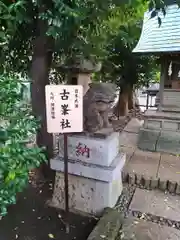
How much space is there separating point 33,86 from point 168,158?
9.09ft

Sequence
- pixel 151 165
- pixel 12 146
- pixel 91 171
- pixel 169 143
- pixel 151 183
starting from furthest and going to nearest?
pixel 169 143 → pixel 151 165 → pixel 151 183 → pixel 91 171 → pixel 12 146

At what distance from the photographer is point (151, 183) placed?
321cm

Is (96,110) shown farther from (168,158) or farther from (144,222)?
(168,158)

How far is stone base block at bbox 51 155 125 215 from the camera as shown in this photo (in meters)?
2.46

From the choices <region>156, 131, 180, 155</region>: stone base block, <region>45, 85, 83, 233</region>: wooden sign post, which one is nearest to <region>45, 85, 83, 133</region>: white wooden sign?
<region>45, 85, 83, 233</region>: wooden sign post

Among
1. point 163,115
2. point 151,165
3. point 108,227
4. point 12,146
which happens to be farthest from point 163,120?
point 12,146

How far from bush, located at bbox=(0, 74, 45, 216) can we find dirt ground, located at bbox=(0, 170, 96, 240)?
1122 millimetres

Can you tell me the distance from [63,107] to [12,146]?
38.4 inches

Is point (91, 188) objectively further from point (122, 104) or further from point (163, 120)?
point (122, 104)

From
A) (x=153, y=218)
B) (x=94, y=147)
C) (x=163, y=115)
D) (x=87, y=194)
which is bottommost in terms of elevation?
(x=153, y=218)

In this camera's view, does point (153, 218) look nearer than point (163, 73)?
Yes

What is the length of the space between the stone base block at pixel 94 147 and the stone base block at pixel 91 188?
8 cm

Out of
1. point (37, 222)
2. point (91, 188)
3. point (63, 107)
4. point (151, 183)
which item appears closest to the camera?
point (63, 107)

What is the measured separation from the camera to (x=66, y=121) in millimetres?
2088
